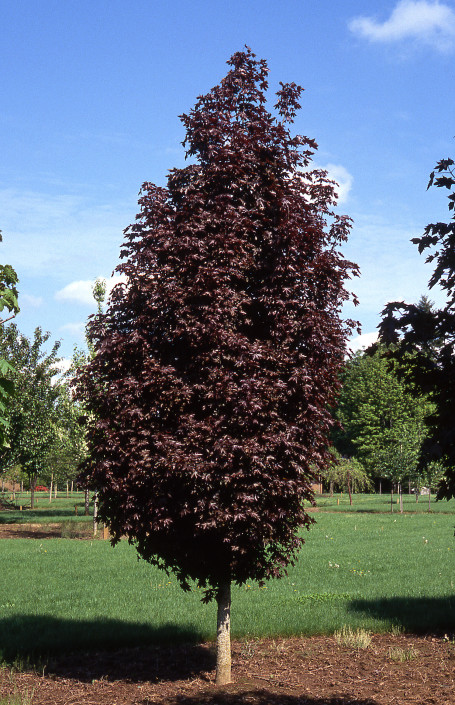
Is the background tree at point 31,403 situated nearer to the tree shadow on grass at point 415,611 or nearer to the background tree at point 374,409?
the tree shadow on grass at point 415,611

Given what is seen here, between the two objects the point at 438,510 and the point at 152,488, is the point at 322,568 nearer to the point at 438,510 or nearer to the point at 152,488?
the point at 152,488

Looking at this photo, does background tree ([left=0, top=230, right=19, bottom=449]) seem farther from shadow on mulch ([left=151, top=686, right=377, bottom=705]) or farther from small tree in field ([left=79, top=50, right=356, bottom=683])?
shadow on mulch ([left=151, top=686, right=377, bottom=705])

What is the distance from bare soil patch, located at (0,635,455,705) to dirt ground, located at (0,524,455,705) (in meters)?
0.01

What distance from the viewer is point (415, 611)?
38.9 ft

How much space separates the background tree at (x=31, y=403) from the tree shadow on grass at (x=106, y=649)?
2000 cm

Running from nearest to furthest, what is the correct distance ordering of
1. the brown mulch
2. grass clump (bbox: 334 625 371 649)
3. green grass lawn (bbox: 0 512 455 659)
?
1. grass clump (bbox: 334 625 371 649)
2. green grass lawn (bbox: 0 512 455 659)
3. the brown mulch

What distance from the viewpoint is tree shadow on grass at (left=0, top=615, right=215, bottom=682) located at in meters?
8.68

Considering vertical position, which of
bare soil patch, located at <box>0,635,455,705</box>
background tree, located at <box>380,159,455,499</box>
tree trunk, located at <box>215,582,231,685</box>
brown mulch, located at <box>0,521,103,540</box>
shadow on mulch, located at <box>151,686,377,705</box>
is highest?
background tree, located at <box>380,159,455,499</box>

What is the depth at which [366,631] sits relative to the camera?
10477 mm

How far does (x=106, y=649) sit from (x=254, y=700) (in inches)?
136

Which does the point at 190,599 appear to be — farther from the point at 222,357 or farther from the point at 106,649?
the point at 222,357

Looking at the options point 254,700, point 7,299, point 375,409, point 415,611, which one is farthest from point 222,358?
point 375,409

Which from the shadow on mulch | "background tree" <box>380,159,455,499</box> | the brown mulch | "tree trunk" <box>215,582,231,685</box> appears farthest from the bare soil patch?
the brown mulch

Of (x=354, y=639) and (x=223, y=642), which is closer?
(x=223, y=642)
